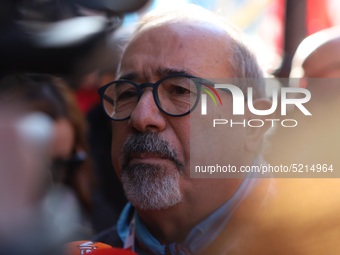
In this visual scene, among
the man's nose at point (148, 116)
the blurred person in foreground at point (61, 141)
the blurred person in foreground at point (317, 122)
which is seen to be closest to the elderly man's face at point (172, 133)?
the man's nose at point (148, 116)

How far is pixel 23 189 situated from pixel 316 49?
2.82 ft

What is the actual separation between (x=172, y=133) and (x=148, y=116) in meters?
0.07

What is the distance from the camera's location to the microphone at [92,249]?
4.42ft

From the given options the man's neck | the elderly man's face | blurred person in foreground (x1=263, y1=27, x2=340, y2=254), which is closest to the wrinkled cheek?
the elderly man's face

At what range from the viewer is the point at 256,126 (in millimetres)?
1451

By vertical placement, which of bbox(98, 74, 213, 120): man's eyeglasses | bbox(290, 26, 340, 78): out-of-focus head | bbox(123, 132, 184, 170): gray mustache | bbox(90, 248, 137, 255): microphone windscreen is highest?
bbox(290, 26, 340, 78): out-of-focus head

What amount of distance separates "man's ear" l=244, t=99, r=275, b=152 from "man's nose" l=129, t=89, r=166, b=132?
0.22 m

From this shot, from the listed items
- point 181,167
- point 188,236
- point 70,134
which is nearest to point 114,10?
point 70,134

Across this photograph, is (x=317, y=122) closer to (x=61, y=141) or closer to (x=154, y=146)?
(x=154, y=146)

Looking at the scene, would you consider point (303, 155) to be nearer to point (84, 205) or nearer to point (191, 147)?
point (191, 147)

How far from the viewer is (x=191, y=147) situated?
4.64 ft

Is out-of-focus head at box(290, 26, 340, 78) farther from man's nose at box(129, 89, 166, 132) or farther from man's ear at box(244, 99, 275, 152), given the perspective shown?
man's nose at box(129, 89, 166, 132)

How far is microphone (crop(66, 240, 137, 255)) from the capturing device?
135cm

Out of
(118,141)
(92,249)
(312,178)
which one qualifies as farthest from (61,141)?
(312,178)
